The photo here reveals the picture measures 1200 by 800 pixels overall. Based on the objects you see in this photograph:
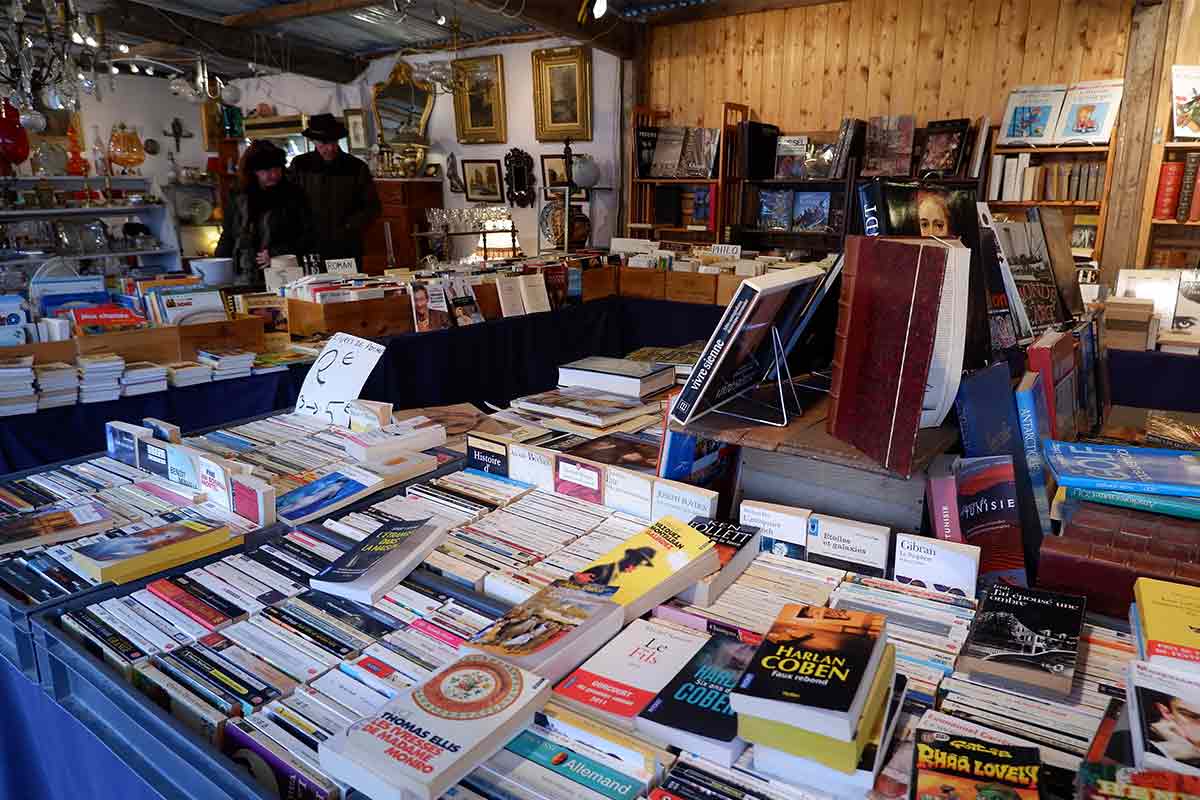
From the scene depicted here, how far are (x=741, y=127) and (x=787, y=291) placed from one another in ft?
17.0

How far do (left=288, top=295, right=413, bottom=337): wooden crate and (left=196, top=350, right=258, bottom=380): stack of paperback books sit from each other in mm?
485

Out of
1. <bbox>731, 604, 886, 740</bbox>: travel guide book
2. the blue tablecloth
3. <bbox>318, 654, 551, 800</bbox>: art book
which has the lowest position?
the blue tablecloth

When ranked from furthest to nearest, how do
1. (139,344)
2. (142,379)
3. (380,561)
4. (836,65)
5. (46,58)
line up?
(836,65) < (46,58) < (139,344) < (142,379) < (380,561)

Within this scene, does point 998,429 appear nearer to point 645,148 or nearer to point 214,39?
point 645,148

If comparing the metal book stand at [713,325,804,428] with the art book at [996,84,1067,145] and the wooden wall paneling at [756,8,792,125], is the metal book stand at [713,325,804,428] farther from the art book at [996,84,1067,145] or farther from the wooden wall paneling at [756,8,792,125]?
the wooden wall paneling at [756,8,792,125]

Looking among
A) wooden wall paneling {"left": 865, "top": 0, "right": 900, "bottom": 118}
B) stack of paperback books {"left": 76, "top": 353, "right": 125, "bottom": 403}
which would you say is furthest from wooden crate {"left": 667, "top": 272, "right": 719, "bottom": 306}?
stack of paperback books {"left": 76, "top": 353, "right": 125, "bottom": 403}

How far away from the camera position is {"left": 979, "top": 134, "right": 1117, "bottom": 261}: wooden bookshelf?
5109 mm

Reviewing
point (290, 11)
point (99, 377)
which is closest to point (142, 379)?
point (99, 377)

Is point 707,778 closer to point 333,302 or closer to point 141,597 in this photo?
point 141,597

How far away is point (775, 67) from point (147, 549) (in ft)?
21.2

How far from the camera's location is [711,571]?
54.2 inches

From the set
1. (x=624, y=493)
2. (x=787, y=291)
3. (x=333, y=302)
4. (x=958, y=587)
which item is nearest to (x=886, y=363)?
(x=787, y=291)

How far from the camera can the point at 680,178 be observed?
264 inches

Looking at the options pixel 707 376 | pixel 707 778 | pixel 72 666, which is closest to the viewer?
pixel 707 778
